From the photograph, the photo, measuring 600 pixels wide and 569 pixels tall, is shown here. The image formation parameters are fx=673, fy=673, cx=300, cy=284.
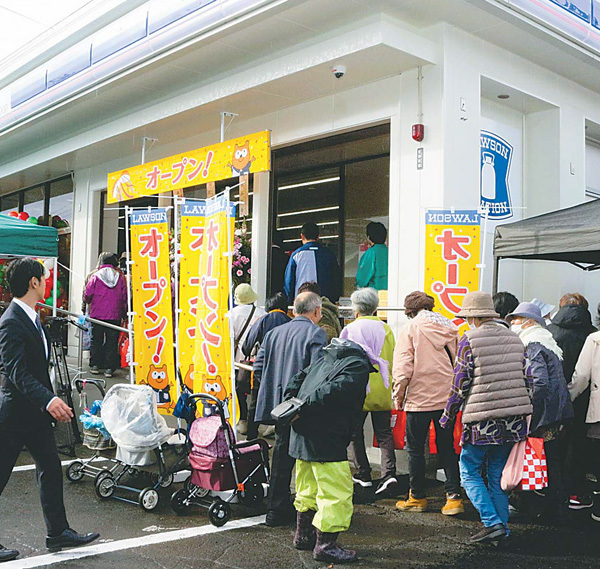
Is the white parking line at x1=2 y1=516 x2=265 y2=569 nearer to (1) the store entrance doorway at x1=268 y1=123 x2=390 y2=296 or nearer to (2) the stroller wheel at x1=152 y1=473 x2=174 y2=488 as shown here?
(2) the stroller wheel at x1=152 y1=473 x2=174 y2=488

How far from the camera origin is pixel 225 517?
5.21 metres

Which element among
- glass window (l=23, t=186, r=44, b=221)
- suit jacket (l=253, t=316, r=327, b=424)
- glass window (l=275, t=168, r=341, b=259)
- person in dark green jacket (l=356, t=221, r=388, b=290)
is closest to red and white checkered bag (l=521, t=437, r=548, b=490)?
suit jacket (l=253, t=316, r=327, b=424)

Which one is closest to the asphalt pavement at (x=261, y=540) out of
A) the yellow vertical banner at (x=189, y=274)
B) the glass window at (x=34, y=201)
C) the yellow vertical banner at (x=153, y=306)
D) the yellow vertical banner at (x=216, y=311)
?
the yellow vertical banner at (x=216, y=311)

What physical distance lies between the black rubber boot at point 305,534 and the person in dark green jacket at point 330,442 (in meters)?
0.10

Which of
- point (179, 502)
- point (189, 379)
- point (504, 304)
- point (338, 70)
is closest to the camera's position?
point (179, 502)

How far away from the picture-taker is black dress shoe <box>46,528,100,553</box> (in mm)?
4547

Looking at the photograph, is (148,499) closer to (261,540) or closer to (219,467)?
(219,467)

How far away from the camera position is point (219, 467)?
5.45m

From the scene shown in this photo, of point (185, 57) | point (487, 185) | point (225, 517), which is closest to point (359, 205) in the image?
point (487, 185)

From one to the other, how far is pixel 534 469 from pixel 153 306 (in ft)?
14.8

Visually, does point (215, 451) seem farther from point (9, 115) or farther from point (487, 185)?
point (9, 115)

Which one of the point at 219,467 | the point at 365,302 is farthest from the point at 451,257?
the point at 219,467

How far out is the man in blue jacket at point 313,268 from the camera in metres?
8.91

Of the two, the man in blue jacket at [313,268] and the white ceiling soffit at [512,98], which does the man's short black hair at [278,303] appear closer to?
the man in blue jacket at [313,268]
